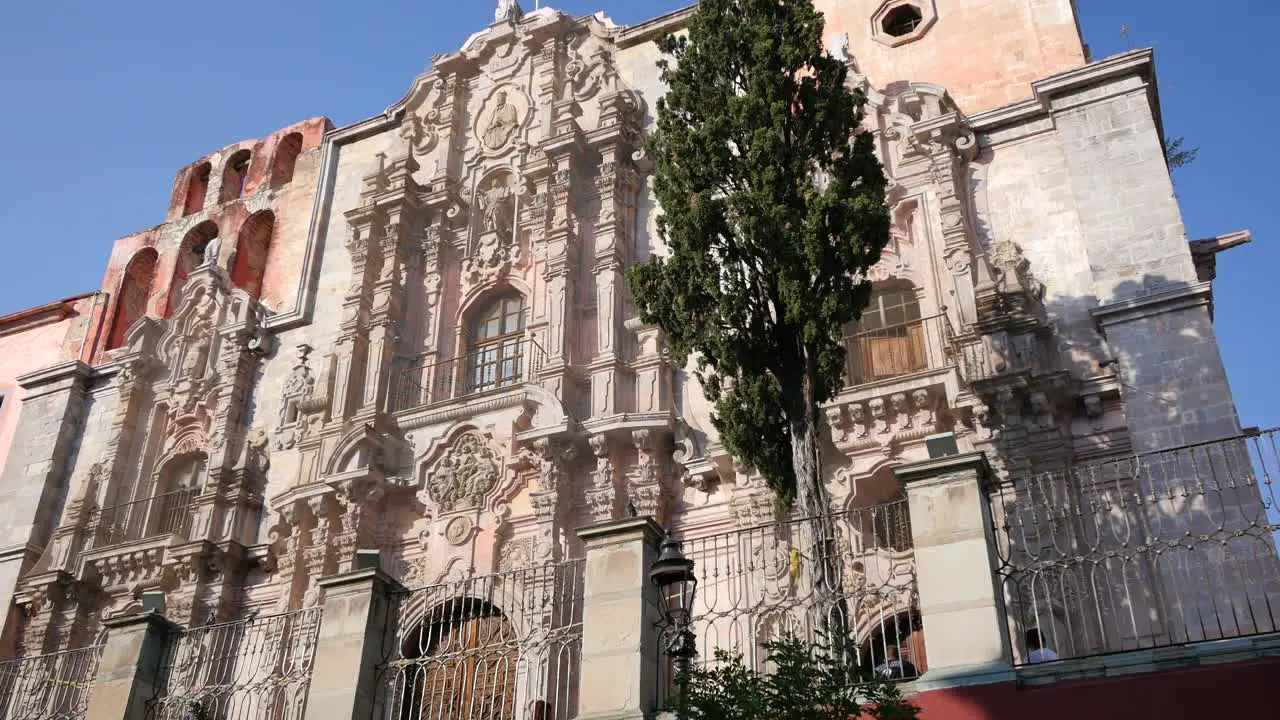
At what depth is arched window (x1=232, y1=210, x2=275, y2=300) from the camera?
20.7 meters

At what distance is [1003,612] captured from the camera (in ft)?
25.6

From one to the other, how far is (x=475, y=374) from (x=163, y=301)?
756 cm

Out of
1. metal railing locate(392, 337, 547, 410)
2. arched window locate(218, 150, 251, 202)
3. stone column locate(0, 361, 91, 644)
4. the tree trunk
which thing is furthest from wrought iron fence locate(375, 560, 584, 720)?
arched window locate(218, 150, 251, 202)

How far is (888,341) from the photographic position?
14.2 m

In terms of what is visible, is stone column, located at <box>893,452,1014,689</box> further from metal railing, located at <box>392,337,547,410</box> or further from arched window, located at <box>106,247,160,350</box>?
arched window, located at <box>106,247,160,350</box>

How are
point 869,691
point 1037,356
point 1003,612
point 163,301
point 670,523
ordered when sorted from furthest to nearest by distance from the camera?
point 163,301 → point 670,523 → point 1037,356 → point 1003,612 → point 869,691

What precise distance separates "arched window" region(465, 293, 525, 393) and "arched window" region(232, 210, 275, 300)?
5.32 meters

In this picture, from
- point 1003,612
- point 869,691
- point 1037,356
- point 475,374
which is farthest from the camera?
point 475,374

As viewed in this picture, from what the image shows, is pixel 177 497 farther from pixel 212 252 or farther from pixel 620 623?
pixel 620 623

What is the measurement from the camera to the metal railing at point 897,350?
45.0 feet

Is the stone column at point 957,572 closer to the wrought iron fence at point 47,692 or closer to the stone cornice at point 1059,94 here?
the stone cornice at point 1059,94

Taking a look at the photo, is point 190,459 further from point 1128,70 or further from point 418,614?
point 1128,70

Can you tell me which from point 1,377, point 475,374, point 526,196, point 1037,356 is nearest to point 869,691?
point 1037,356

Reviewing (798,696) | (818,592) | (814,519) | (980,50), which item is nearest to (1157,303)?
(980,50)
